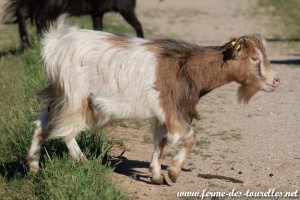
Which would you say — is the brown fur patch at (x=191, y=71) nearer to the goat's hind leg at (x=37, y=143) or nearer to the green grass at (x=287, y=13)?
the goat's hind leg at (x=37, y=143)

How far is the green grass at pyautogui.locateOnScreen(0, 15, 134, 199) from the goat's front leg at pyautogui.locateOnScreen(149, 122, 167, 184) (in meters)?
0.37

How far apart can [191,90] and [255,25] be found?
10.9 m

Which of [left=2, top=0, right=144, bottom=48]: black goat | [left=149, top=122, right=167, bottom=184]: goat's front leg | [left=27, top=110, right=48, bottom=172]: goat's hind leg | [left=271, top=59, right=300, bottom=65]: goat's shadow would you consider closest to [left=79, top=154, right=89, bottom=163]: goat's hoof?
[left=27, top=110, right=48, bottom=172]: goat's hind leg

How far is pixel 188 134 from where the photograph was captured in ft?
20.7

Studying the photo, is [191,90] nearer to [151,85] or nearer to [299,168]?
[151,85]

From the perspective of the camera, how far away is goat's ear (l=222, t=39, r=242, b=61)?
636 centimetres

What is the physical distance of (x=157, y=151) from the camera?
659 cm

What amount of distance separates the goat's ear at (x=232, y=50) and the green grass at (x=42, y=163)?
49.4 inches

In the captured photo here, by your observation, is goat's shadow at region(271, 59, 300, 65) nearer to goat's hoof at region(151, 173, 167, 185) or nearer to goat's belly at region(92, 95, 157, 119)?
goat's hoof at region(151, 173, 167, 185)

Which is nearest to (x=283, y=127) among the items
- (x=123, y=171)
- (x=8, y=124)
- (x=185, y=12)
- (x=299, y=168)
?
(x=299, y=168)

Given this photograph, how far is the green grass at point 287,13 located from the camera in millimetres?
15891

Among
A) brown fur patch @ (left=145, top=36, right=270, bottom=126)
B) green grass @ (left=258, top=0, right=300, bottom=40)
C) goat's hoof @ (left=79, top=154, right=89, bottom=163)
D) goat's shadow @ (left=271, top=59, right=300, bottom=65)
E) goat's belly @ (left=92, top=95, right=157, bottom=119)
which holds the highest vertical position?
brown fur patch @ (left=145, top=36, right=270, bottom=126)

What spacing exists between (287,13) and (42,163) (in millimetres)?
12619

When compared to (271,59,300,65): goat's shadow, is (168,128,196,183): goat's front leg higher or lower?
higher
